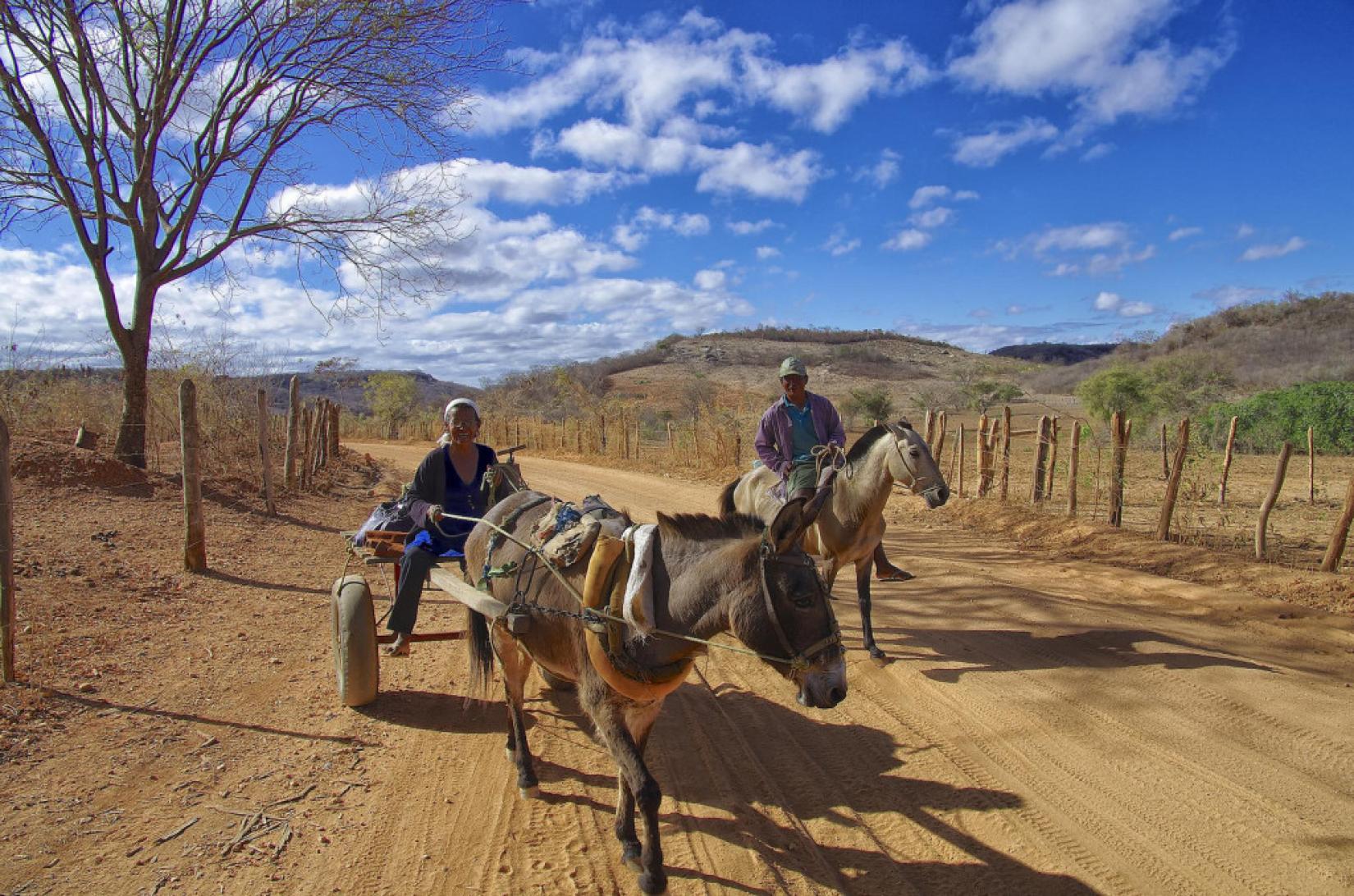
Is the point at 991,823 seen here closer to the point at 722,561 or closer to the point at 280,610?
the point at 722,561

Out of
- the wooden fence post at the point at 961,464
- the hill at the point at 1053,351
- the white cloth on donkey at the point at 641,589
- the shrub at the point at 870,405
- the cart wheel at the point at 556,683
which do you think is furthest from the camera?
the hill at the point at 1053,351

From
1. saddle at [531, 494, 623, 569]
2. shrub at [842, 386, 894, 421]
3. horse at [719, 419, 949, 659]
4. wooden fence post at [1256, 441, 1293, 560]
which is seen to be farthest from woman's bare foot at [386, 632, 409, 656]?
shrub at [842, 386, 894, 421]

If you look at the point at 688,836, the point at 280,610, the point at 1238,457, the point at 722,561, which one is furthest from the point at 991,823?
the point at 1238,457

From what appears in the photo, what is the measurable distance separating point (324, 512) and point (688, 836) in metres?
11.2

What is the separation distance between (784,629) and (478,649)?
2659 millimetres

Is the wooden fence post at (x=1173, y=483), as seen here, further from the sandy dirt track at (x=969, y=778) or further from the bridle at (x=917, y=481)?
the bridle at (x=917, y=481)

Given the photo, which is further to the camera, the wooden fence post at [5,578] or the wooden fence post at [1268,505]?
the wooden fence post at [1268,505]

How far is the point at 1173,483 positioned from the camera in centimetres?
902

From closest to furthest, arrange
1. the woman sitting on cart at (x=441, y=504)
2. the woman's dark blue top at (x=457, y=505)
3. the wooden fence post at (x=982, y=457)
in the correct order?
the woman sitting on cart at (x=441, y=504) → the woman's dark blue top at (x=457, y=505) → the wooden fence post at (x=982, y=457)

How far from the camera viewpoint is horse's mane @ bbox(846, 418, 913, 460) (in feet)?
19.5

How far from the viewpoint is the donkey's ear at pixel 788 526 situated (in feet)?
8.64

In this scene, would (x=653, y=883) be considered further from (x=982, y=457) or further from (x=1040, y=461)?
(x=982, y=457)

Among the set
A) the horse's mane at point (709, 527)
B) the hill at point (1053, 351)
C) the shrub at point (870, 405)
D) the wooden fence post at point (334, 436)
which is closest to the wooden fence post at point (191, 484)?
the horse's mane at point (709, 527)

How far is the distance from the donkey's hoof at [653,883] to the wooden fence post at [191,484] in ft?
22.9
